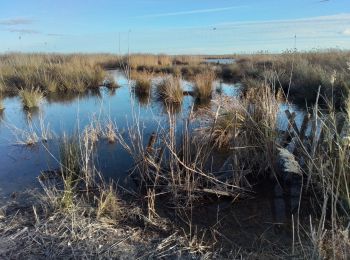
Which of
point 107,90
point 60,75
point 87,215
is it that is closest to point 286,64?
point 107,90

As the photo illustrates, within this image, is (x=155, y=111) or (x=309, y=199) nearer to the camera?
(x=309, y=199)

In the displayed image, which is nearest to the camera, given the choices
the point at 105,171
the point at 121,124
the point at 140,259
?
the point at 140,259

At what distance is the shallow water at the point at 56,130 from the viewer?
5628 millimetres

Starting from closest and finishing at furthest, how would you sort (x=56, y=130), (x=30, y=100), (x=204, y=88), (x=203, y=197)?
(x=203, y=197), (x=56, y=130), (x=30, y=100), (x=204, y=88)

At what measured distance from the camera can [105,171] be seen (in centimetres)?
577

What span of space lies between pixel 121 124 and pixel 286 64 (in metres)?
9.40

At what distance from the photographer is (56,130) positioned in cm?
852

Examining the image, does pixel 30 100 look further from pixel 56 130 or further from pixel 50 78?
pixel 50 78

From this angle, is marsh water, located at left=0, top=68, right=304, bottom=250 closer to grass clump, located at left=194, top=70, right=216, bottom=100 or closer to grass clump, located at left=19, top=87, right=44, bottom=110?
grass clump, located at left=19, top=87, right=44, bottom=110

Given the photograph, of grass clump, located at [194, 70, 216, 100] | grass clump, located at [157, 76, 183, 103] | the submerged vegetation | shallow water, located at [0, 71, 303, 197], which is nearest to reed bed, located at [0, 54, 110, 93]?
shallow water, located at [0, 71, 303, 197]

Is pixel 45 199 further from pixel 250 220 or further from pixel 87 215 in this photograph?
pixel 250 220

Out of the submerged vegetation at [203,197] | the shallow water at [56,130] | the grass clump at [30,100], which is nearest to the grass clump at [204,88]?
the shallow water at [56,130]

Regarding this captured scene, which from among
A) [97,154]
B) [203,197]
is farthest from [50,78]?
[203,197]

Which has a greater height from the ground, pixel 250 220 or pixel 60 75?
pixel 60 75
